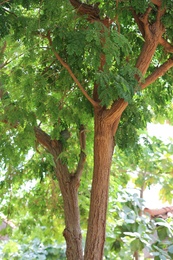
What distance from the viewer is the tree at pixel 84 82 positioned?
334 centimetres

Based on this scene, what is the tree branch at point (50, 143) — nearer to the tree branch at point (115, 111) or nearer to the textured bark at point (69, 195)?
the textured bark at point (69, 195)

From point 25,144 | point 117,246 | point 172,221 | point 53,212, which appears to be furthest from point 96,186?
point 172,221

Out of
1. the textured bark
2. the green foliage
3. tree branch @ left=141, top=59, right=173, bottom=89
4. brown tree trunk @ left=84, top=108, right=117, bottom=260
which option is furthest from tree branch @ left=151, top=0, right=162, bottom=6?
the green foliage

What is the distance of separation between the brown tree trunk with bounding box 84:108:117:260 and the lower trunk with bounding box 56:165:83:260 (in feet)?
2.23

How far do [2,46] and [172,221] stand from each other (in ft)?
10.9

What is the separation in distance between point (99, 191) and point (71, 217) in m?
0.88

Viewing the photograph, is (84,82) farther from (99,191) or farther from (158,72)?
(99,191)

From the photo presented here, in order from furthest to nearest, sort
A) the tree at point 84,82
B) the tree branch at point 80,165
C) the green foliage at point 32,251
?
the green foliage at point 32,251
the tree branch at point 80,165
the tree at point 84,82

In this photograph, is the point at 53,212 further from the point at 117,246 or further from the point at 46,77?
the point at 46,77

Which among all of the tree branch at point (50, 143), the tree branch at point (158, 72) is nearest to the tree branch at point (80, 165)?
the tree branch at point (50, 143)

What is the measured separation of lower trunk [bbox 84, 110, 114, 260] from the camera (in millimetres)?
3863

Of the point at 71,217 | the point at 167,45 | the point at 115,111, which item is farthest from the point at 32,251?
the point at 167,45

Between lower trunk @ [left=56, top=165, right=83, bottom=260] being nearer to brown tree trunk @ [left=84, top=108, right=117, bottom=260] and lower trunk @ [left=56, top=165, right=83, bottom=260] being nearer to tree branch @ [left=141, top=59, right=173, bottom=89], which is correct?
brown tree trunk @ [left=84, top=108, right=117, bottom=260]

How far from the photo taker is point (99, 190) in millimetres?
3883
